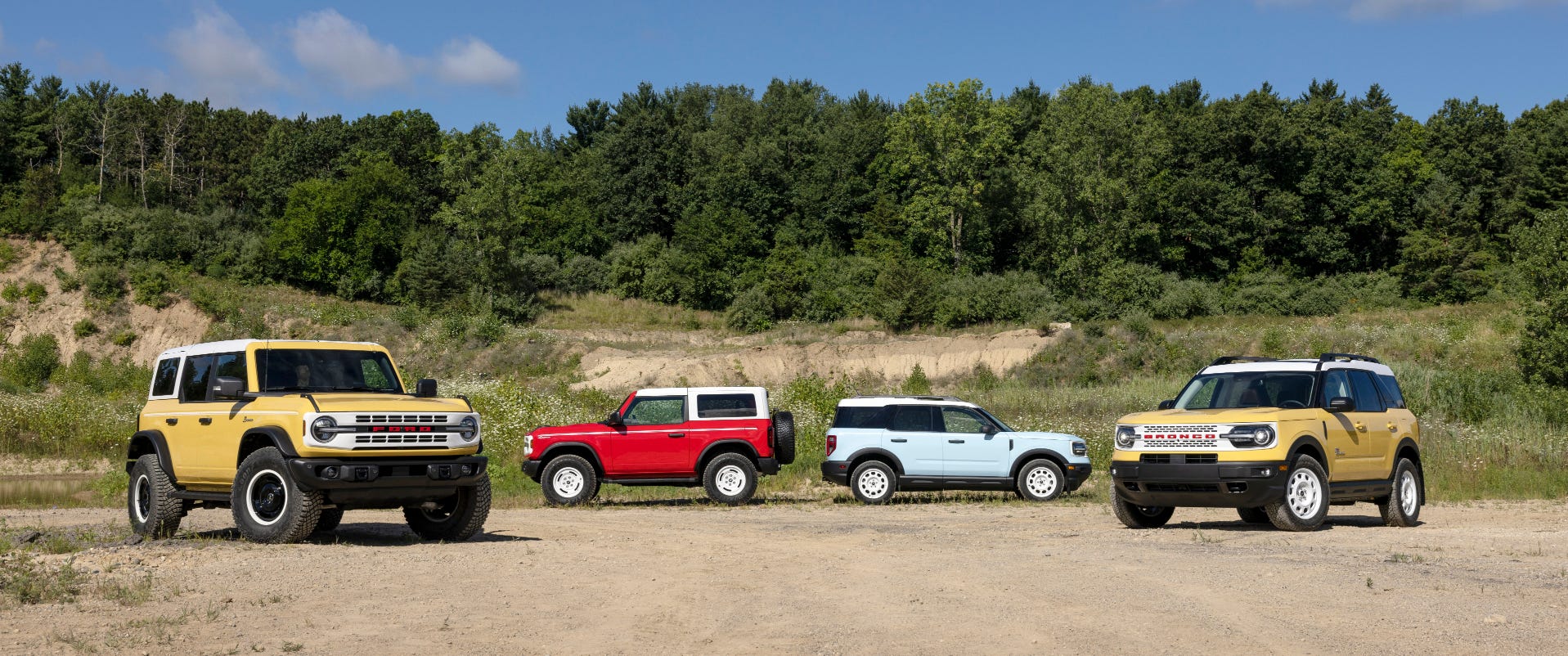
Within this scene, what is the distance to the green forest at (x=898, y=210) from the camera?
6988 cm

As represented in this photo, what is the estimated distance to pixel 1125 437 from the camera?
612 inches

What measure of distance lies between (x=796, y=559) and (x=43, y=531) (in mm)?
9614

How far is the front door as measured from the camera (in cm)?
2198

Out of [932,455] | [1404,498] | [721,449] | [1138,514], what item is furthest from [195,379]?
[1404,498]

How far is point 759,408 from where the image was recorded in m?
21.8

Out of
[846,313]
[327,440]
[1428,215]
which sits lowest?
[327,440]

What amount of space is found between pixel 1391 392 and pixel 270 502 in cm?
1437

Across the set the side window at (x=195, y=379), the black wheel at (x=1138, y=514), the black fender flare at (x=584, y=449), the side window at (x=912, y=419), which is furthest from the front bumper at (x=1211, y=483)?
the side window at (x=195, y=379)

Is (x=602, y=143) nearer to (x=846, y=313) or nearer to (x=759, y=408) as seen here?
(x=846, y=313)

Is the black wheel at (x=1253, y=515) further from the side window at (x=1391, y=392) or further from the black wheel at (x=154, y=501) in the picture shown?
the black wheel at (x=154, y=501)

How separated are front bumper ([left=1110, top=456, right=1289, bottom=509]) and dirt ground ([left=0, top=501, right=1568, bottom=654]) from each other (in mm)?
503

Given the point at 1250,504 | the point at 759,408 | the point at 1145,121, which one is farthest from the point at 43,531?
the point at 1145,121

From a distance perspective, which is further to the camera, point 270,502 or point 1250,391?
point 1250,391

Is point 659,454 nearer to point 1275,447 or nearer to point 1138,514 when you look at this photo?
point 1138,514
